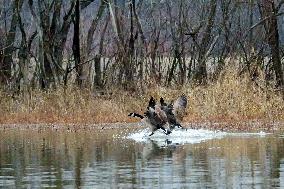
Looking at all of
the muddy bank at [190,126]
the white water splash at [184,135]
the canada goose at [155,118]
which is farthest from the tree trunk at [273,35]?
the canada goose at [155,118]

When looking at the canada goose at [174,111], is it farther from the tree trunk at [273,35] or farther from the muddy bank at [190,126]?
the tree trunk at [273,35]

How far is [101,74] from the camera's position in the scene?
91.4 feet

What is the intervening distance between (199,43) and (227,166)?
18.8m

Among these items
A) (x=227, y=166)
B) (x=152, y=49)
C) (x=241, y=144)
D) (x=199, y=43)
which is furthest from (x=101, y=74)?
(x=227, y=166)

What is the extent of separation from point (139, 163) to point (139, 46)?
16.1 meters

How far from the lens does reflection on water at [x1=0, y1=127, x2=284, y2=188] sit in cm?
920

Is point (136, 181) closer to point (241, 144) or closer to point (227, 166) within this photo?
point (227, 166)

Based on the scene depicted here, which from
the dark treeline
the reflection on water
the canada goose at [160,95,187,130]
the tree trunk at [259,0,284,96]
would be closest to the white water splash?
the canada goose at [160,95,187,130]

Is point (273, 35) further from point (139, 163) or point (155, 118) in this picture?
point (139, 163)

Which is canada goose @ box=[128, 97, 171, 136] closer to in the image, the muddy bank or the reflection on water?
the reflection on water

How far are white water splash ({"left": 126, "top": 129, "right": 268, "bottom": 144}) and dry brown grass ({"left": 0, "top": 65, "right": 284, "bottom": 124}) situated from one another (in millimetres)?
3612

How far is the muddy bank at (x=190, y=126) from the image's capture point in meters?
17.6

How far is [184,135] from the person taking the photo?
52.7ft

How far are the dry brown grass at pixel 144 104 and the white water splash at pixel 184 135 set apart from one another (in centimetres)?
361
